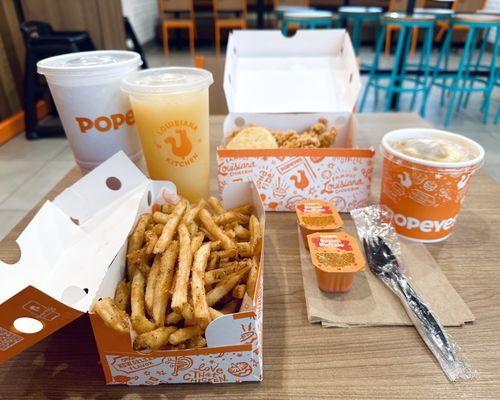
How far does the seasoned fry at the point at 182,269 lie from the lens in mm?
672

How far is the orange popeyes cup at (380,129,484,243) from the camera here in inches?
38.0

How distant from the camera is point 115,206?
1.00 meters

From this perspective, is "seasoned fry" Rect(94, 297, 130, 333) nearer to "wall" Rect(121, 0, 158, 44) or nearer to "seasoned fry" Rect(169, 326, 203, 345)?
"seasoned fry" Rect(169, 326, 203, 345)

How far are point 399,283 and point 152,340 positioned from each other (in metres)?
0.58

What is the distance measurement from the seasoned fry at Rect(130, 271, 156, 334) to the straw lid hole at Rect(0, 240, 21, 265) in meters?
0.47

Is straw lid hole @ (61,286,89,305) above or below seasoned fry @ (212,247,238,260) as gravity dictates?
below

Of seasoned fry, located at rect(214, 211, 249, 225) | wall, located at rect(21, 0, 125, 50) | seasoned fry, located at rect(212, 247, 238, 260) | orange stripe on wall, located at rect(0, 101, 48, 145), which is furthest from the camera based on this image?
wall, located at rect(21, 0, 125, 50)

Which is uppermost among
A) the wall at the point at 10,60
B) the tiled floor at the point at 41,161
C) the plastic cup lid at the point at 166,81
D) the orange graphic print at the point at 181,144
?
the plastic cup lid at the point at 166,81

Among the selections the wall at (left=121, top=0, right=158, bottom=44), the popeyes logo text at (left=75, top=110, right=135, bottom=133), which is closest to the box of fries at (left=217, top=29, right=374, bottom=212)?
the popeyes logo text at (left=75, top=110, right=135, bottom=133)

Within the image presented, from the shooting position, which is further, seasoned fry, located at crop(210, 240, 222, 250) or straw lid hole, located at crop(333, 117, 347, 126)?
straw lid hole, located at crop(333, 117, 347, 126)

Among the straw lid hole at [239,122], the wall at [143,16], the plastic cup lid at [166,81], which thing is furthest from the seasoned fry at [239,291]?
the wall at [143,16]

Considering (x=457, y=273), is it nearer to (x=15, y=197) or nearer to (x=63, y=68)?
(x=63, y=68)

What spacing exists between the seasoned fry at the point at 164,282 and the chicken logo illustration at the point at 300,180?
0.48 metres

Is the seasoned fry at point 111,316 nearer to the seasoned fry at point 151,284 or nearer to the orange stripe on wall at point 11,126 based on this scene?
→ the seasoned fry at point 151,284
